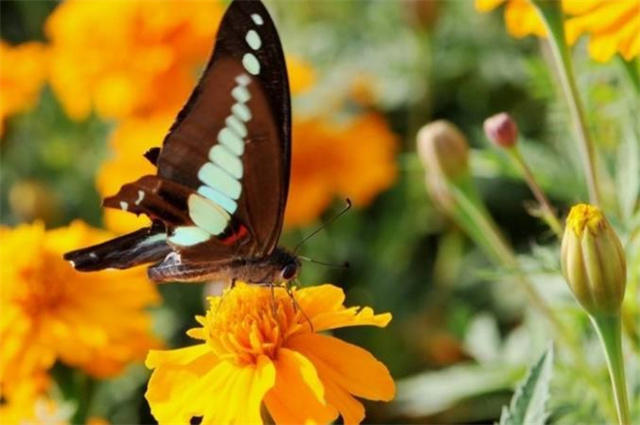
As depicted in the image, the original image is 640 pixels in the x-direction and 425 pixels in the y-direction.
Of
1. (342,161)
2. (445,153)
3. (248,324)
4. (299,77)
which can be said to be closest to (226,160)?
(248,324)

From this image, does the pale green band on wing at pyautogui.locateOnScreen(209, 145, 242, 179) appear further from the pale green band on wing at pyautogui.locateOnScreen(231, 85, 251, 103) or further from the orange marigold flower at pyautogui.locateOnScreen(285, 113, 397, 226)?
the orange marigold flower at pyautogui.locateOnScreen(285, 113, 397, 226)

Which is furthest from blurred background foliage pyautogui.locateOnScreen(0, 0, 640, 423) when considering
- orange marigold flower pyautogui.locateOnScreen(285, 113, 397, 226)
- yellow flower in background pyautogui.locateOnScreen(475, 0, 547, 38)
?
yellow flower in background pyautogui.locateOnScreen(475, 0, 547, 38)

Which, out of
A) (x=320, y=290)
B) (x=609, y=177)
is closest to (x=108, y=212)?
(x=609, y=177)

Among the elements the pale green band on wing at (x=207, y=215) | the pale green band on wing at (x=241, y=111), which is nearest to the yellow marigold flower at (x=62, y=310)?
the pale green band on wing at (x=207, y=215)

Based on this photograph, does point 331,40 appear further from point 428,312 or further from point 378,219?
point 428,312

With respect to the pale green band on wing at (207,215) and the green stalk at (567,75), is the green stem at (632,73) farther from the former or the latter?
the pale green band on wing at (207,215)
